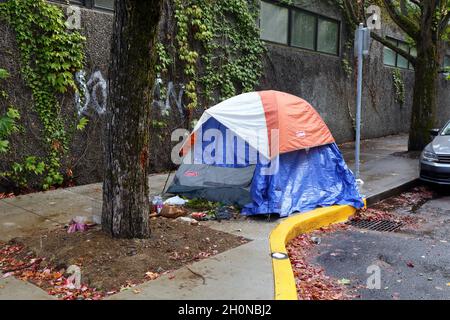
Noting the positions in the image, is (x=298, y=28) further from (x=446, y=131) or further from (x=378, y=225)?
(x=378, y=225)

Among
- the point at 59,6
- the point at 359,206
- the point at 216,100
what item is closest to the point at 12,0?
the point at 59,6

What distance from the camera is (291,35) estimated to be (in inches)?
506

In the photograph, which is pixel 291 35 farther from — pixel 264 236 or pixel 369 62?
pixel 264 236

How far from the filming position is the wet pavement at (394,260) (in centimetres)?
431

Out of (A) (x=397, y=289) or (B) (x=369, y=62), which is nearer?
(A) (x=397, y=289)

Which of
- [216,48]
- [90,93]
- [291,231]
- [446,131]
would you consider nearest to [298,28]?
[216,48]

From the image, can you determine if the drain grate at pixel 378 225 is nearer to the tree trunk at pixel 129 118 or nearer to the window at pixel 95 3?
the tree trunk at pixel 129 118

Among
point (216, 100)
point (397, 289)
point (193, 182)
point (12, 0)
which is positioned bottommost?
point (397, 289)

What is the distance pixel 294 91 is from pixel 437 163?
5.19m

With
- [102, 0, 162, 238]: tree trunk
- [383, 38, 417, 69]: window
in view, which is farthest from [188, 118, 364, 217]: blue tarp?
[383, 38, 417, 69]: window

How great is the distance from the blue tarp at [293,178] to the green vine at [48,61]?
2.57 metres

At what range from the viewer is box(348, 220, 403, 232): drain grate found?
21.3 ft

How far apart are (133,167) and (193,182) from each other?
2.50 meters
